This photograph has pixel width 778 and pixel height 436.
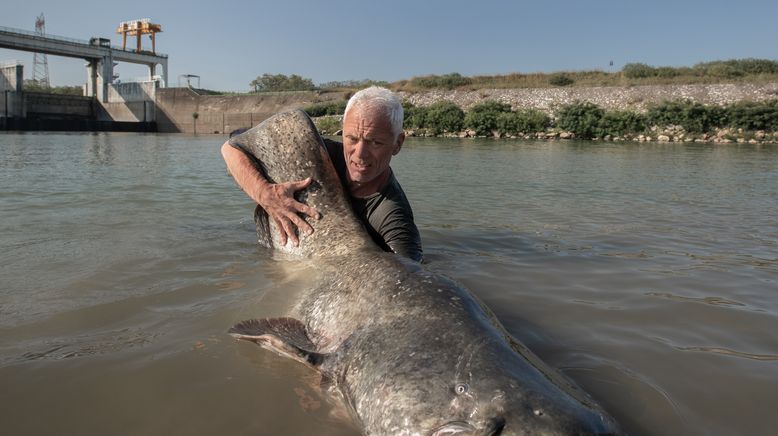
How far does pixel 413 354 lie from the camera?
205 centimetres

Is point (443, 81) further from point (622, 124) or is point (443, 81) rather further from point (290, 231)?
point (290, 231)

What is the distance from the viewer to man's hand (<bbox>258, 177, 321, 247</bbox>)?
12.1 feet

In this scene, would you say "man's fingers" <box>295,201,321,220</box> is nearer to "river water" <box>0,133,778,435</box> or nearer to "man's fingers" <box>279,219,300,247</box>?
"man's fingers" <box>279,219,300,247</box>

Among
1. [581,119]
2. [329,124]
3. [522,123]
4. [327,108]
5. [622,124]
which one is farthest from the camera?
[327,108]

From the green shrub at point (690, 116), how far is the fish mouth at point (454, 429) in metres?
34.9

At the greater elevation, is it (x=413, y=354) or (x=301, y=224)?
(x=301, y=224)

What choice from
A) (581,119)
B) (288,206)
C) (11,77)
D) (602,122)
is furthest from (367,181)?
(11,77)

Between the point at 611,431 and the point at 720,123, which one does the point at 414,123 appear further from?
the point at 611,431

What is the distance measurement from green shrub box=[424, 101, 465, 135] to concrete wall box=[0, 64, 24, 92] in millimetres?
32368

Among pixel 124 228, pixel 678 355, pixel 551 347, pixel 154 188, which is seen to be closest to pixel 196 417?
pixel 551 347

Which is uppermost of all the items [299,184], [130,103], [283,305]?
[130,103]

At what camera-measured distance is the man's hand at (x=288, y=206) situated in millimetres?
3684

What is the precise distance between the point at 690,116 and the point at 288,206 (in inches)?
1343

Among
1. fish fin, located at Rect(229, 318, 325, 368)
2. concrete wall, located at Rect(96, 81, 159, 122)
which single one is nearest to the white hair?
fish fin, located at Rect(229, 318, 325, 368)
